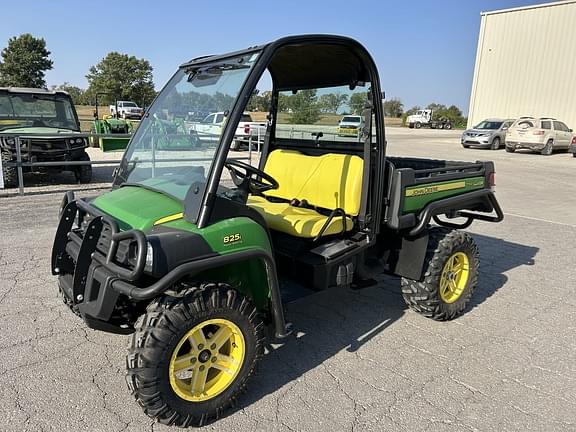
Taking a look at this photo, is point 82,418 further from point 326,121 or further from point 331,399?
point 326,121

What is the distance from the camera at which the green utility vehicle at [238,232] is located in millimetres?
2238

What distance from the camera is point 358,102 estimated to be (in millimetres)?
3354

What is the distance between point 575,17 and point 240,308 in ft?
96.1

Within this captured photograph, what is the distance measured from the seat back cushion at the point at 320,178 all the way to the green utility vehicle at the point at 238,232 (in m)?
0.01

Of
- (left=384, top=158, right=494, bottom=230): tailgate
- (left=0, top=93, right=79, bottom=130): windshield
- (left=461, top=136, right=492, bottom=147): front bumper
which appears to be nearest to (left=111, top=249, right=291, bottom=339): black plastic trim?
(left=384, top=158, right=494, bottom=230): tailgate

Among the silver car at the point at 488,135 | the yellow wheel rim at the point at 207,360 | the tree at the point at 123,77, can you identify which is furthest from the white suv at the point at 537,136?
the tree at the point at 123,77

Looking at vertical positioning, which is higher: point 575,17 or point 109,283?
point 575,17

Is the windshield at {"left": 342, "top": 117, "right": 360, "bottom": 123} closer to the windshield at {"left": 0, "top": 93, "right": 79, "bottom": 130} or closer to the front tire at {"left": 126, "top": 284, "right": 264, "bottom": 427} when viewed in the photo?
the front tire at {"left": 126, "top": 284, "right": 264, "bottom": 427}

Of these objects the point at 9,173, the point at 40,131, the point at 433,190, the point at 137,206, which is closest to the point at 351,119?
the point at 433,190

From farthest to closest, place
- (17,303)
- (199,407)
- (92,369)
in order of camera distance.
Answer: (17,303) < (92,369) < (199,407)

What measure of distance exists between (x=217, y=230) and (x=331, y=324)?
1.65 metres

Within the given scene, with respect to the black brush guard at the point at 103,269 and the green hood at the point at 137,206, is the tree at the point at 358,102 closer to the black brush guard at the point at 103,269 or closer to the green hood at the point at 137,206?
the black brush guard at the point at 103,269

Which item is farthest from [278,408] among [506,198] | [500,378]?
[506,198]

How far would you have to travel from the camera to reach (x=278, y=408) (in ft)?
8.39
